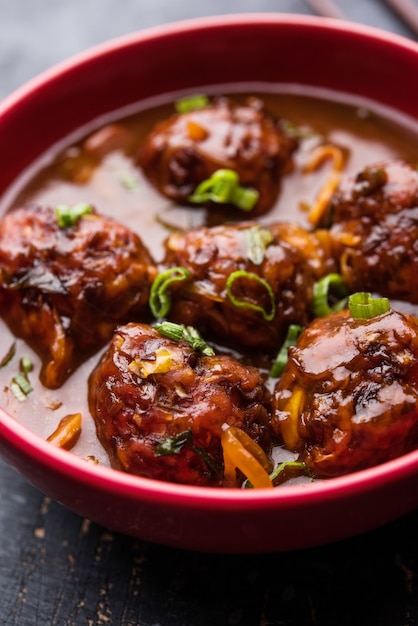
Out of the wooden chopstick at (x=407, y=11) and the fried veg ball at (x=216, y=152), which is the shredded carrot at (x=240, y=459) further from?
the wooden chopstick at (x=407, y=11)

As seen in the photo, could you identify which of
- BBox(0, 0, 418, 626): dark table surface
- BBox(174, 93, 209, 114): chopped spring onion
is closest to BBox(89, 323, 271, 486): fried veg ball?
BBox(0, 0, 418, 626): dark table surface

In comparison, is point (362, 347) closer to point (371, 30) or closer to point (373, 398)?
point (373, 398)

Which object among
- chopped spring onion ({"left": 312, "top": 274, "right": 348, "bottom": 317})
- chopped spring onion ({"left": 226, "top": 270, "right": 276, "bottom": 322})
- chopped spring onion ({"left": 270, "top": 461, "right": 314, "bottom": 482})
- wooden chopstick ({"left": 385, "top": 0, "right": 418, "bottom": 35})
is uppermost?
wooden chopstick ({"left": 385, "top": 0, "right": 418, "bottom": 35})

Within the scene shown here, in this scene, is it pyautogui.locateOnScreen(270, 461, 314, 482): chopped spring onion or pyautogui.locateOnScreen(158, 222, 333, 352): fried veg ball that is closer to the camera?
pyautogui.locateOnScreen(270, 461, 314, 482): chopped spring onion

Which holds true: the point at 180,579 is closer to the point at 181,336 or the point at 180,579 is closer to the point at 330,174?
the point at 181,336

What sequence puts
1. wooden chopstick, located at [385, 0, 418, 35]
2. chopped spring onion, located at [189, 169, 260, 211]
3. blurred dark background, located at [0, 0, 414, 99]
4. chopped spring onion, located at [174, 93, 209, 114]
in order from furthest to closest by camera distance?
blurred dark background, located at [0, 0, 414, 99], wooden chopstick, located at [385, 0, 418, 35], chopped spring onion, located at [174, 93, 209, 114], chopped spring onion, located at [189, 169, 260, 211]

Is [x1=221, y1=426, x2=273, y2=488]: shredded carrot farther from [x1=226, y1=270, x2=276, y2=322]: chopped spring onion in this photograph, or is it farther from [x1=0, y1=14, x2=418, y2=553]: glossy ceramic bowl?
[x1=226, y1=270, x2=276, y2=322]: chopped spring onion

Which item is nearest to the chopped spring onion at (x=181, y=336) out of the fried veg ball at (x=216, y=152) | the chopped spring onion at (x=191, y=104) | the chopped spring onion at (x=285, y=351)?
the chopped spring onion at (x=285, y=351)
